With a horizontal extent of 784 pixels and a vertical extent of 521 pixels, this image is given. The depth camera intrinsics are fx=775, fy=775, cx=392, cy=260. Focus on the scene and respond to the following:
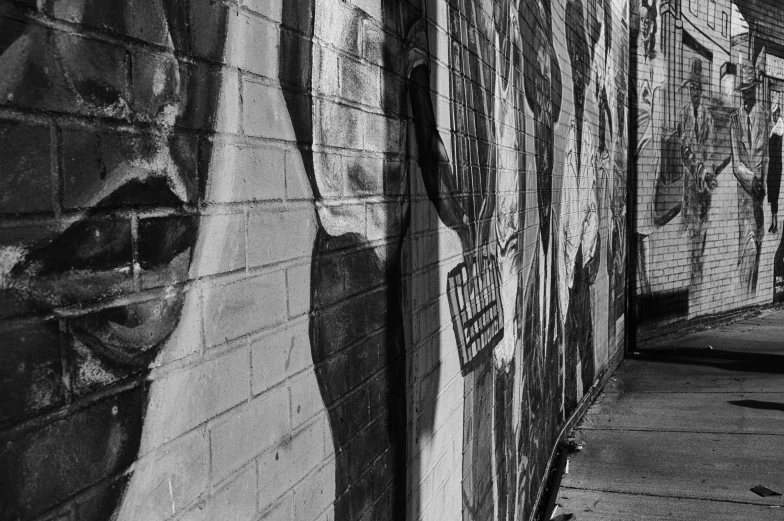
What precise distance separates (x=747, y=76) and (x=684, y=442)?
861cm

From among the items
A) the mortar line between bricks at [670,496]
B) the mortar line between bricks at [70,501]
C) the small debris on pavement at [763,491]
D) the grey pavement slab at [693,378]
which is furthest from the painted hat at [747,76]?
the mortar line between bricks at [70,501]

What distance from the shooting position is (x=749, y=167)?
1306 cm

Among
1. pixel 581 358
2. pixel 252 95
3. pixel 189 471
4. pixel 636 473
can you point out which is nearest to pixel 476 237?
pixel 252 95

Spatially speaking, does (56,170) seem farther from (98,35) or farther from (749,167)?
(749,167)

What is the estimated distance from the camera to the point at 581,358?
23.8 ft

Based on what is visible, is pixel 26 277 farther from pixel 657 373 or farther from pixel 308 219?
pixel 657 373

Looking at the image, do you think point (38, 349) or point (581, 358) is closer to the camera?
point (38, 349)

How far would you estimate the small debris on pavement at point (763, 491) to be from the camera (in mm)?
5207

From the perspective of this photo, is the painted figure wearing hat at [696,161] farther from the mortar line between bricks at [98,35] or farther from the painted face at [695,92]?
the mortar line between bricks at [98,35]

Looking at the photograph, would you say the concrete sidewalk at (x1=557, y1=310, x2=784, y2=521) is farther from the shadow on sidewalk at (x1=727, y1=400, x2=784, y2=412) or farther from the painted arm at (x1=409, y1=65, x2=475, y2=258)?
the painted arm at (x1=409, y1=65, x2=475, y2=258)

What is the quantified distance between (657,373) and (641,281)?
6.32ft

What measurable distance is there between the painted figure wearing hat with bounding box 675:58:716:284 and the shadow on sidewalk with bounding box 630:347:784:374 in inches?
70.9

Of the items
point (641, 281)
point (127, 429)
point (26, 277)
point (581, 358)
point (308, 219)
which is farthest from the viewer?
point (641, 281)

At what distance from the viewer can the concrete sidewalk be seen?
5.15m
